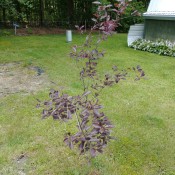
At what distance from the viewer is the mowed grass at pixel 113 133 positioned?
2.73m

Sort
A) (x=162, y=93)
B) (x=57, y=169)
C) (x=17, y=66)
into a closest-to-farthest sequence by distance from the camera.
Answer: (x=57, y=169) < (x=162, y=93) < (x=17, y=66)

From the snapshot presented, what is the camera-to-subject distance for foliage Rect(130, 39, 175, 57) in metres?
8.47

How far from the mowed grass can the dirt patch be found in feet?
0.76

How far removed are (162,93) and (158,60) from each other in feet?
9.94

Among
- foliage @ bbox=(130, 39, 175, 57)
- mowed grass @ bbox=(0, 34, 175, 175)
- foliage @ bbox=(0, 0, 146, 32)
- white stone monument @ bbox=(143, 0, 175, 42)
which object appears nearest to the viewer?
mowed grass @ bbox=(0, 34, 175, 175)

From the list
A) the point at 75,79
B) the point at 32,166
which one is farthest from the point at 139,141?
the point at 75,79

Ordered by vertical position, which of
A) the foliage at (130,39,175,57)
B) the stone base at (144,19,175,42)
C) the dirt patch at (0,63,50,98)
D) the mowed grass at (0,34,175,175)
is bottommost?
the mowed grass at (0,34,175,175)

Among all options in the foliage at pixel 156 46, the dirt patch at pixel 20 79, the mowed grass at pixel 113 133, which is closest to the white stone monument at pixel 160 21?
the foliage at pixel 156 46

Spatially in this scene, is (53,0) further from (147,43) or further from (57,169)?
(57,169)

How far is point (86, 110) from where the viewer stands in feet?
6.48

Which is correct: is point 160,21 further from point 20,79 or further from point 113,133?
point 113,133

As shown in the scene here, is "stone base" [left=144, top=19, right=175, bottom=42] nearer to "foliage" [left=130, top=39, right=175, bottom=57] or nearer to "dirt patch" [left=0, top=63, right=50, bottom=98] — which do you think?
"foliage" [left=130, top=39, right=175, bottom=57]

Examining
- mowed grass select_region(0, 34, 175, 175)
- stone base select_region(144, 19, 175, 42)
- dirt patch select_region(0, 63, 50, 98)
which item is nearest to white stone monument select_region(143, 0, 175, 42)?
stone base select_region(144, 19, 175, 42)

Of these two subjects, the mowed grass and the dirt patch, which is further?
the dirt patch
